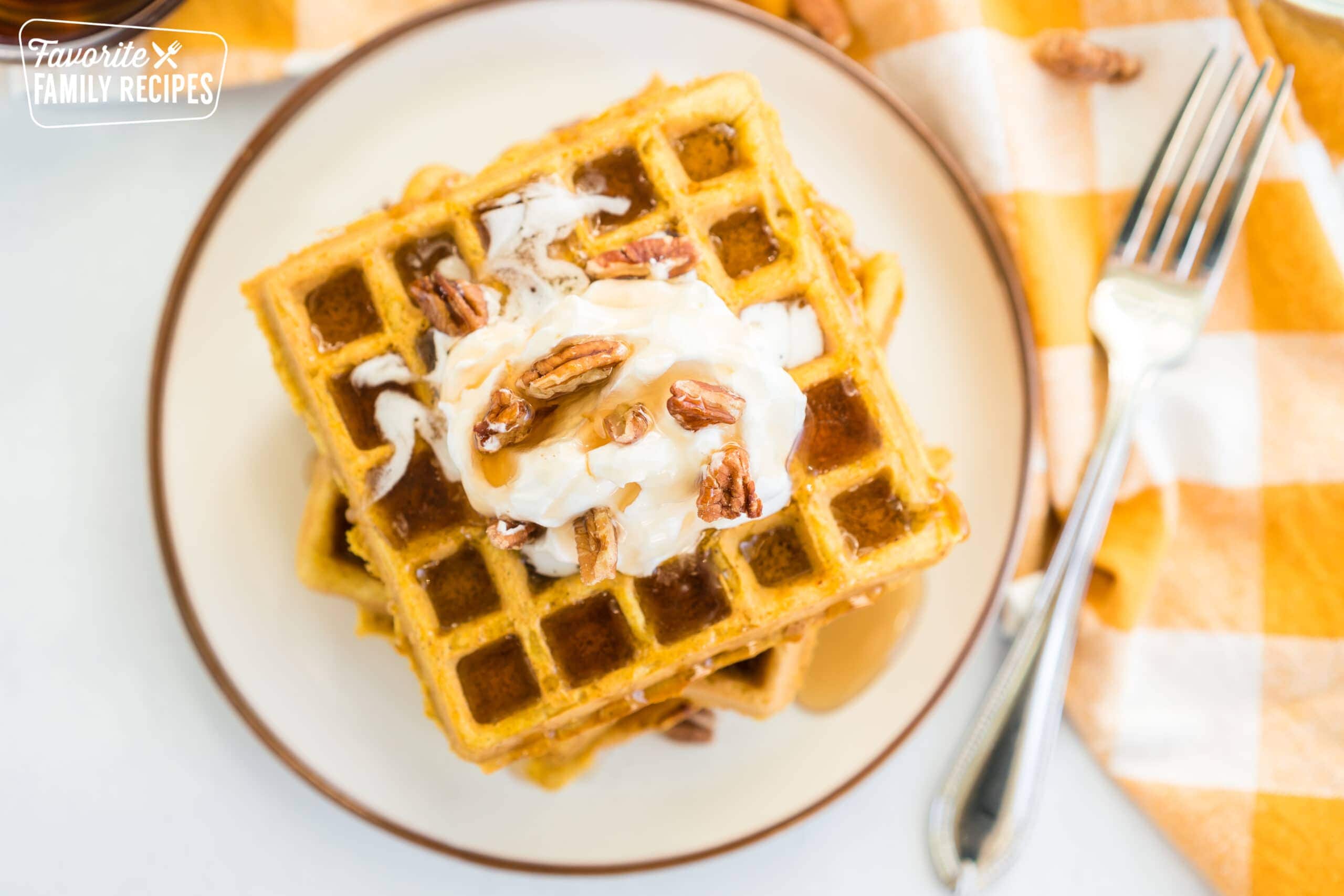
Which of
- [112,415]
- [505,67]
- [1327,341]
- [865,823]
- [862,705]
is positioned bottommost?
[865,823]

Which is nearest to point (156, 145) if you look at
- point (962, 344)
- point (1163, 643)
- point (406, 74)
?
point (406, 74)

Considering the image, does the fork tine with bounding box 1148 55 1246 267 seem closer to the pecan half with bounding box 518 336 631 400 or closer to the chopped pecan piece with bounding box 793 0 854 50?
the chopped pecan piece with bounding box 793 0 854 50

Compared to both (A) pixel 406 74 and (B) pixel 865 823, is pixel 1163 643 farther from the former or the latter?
(A) pixel 406 74

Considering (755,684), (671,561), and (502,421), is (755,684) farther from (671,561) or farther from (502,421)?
(502,421)

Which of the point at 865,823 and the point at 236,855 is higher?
the point at 236,855

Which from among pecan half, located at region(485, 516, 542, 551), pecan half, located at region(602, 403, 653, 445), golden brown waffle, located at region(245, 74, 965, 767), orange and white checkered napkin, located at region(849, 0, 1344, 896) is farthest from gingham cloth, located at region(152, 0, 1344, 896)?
pecan half, located at region(485, 516, 542, 551)

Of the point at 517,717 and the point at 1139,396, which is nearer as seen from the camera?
the point at 517,717
